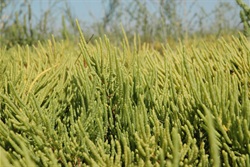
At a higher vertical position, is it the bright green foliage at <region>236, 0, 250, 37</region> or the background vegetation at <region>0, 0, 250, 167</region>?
the bright green foliage at <region>236, 0, 250, 37</region>

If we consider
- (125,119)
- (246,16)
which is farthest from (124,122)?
(246,16)

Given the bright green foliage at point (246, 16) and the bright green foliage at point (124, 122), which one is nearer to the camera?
the bright green foliage at point (124, 122)

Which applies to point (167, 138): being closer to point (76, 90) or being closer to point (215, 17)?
point (76, 90)

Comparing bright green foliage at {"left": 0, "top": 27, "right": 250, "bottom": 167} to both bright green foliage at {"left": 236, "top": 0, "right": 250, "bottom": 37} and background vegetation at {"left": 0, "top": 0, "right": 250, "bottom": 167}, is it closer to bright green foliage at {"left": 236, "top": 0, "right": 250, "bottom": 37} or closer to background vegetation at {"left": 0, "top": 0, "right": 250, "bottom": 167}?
background vegetation at {"left": 0, "top": 0, "right": 250, "bottom": 167}

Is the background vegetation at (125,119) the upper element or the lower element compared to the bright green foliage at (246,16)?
lower

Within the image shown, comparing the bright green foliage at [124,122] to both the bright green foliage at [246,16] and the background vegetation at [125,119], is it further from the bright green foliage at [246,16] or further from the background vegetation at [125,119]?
the bright green foliage at [246,16]

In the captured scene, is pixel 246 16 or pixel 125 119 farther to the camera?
pixel 246 16

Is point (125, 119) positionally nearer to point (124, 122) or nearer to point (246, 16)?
point (124, 122)

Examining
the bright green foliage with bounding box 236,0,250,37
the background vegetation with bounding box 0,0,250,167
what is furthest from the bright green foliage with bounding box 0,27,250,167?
the bright green foliage with bounding box 236,0,250,37

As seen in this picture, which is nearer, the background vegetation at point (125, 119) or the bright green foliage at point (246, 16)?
the background vegetation at point (125, 119)

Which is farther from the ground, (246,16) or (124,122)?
(246,16)

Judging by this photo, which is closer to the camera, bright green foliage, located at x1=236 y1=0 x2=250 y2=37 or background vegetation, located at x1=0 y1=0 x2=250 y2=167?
background vegetation, located at x1=0 y1=0 x2=250 y2=167

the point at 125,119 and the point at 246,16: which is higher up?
the point at 246,16

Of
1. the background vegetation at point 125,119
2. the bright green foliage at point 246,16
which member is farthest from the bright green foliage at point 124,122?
the bright green foliage at point 246,16
